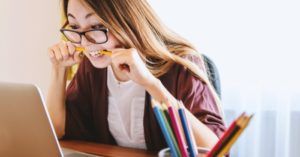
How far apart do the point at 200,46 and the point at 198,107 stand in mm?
766

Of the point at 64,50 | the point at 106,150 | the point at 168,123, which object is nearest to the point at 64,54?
the point at 64,50

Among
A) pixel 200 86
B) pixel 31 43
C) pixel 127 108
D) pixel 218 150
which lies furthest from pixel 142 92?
pixel 31 43

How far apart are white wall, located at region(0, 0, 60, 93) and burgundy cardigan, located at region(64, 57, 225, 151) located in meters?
0.92

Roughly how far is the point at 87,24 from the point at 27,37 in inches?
50.3

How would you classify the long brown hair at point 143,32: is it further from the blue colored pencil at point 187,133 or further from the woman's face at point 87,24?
the blue colored pencil at point 187,133

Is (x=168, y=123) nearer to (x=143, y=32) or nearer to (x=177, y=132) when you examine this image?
(x=177, y=132)

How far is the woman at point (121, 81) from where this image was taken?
2.99 feet

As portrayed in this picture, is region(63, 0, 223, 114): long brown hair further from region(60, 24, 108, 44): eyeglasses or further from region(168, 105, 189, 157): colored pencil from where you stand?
region(168, 105, 189, 157): colored pencil

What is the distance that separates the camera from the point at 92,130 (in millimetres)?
1100

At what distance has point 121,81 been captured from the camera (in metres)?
1.08

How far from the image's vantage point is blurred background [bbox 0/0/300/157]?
143cm

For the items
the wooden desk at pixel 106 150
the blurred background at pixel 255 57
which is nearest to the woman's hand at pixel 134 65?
the wooden desk at pixel 106 150

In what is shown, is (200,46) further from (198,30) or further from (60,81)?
(60,81)

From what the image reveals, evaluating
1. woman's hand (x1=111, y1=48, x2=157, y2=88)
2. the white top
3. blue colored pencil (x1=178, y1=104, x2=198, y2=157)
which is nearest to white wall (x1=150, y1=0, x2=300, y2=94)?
the white top
